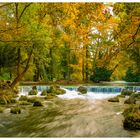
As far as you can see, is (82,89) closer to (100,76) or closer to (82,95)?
(82,95)

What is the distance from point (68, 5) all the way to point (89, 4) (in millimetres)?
347

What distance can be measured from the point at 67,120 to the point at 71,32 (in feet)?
6.04

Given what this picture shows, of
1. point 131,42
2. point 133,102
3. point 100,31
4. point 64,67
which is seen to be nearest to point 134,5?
point 131,42

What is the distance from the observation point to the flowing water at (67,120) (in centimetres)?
594

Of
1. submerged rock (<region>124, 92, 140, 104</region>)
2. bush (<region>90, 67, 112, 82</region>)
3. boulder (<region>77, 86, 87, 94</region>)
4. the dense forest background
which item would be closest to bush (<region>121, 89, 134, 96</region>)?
submerged rock (<region>124, 92, 140, 104</region>)

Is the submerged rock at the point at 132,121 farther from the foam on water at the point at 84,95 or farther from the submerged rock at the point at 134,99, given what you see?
the foam on water at the point at 84,95

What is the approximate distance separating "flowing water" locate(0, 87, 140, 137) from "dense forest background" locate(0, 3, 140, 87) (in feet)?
2.98

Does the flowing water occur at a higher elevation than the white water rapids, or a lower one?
lower

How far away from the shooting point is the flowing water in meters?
5.94

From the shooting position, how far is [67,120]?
7.08m

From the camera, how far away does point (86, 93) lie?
38.0 ft

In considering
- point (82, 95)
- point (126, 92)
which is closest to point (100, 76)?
point (126, 92)

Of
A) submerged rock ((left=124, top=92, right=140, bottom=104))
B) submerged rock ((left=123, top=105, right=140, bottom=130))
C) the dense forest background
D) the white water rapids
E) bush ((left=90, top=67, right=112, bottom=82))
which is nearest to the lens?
the dense forest background

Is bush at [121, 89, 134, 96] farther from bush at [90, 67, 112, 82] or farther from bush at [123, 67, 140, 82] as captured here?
bush at [90, 67, 112, 82]
